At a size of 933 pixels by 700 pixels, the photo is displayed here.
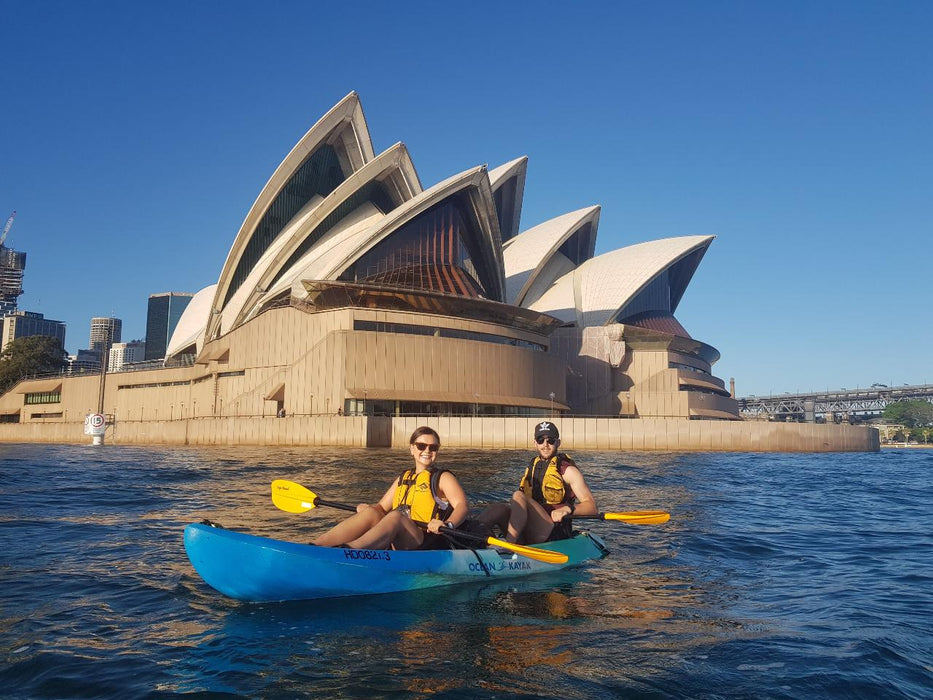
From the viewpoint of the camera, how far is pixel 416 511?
25.7 feet

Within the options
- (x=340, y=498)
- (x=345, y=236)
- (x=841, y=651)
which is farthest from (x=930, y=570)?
(x=345, y=236)

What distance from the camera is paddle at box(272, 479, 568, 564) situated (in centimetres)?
786

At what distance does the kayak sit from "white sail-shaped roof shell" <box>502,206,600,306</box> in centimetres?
5538

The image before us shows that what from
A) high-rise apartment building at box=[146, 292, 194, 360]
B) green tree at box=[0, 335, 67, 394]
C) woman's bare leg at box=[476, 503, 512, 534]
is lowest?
woman's bare leg at box=[476, 503, 512, 534]

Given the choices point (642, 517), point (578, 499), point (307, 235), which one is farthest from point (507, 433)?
point (578, 499)

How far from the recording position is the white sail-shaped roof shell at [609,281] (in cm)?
6262

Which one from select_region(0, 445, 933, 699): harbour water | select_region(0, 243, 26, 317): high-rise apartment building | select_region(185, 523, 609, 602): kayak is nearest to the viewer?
select_region(0, 445, 933, 699): harbour water

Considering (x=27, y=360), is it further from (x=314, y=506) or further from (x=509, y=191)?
(x=314, y=506)

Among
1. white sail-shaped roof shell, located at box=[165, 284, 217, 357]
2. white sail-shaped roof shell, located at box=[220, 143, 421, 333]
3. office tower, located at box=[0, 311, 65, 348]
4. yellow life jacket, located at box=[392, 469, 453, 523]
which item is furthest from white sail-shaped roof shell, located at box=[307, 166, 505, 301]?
office tower, located at box=[0, 311, 65, 348]

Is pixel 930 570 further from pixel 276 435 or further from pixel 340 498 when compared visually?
pixel 276 435

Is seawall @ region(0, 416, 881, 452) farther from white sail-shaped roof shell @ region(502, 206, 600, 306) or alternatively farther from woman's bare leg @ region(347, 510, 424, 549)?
woman's bare leg @ region(347, 510, 424, 549)

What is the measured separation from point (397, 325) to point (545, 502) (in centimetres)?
3549

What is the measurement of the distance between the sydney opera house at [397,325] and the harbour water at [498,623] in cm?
2812

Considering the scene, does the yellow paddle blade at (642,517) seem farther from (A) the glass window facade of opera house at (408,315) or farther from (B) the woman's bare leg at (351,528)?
(A) the glass window facade of opera house at (408,315)
